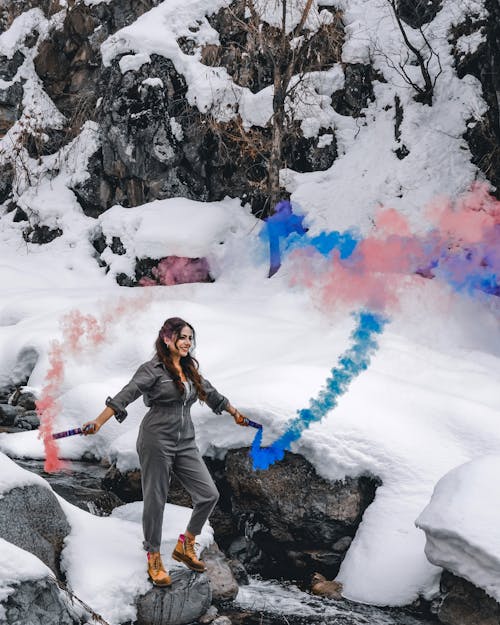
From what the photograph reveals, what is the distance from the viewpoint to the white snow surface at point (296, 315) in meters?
6.60

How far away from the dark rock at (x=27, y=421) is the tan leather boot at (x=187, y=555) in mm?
5803

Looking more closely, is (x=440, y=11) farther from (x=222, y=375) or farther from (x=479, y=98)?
(x=222, y=375)

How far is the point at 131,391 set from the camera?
14.9 feet

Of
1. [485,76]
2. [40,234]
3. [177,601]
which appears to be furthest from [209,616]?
[40,234]

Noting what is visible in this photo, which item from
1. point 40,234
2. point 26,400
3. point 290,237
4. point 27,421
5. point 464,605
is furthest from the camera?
point 40,234

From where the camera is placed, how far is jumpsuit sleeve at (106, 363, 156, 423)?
14.5ft

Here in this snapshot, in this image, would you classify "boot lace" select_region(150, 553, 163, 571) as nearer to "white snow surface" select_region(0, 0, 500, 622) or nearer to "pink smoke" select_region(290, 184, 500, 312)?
"white snow surface" select_region(0, 0, 500, 622)

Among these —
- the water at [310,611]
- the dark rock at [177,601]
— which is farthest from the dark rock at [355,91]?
the dark rock at [177,601]

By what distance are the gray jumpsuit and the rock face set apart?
2.19 metres

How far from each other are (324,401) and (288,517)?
4.77 ft

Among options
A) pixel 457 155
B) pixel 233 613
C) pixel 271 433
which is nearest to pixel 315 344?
pixel 271 433

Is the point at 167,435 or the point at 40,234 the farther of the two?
the point at 40,234

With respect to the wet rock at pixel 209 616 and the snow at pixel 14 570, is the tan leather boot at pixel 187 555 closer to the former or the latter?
the wet rock at pixel 209 616

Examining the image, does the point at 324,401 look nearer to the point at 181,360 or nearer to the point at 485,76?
the point at 181,360
